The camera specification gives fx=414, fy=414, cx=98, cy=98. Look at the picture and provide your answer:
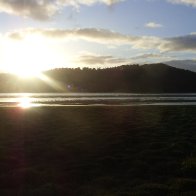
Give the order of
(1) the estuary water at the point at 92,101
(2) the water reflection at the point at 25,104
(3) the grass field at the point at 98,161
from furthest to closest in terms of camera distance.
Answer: (1) the estuary water at the point at 92,101 → (2) the water reflection at the point at 25,104 → (3) the grass field at the point at 98,161

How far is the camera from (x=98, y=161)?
23.2 meters

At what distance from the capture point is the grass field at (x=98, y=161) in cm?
1784

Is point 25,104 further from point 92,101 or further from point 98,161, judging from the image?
point 98,161

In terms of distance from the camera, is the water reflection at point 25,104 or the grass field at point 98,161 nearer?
the grass field at point 98,161

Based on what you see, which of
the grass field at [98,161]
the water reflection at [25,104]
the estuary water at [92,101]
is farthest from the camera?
the estuary water at [92,101]

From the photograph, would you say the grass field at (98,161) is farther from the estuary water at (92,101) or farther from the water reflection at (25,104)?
the estuary water at (92,101)

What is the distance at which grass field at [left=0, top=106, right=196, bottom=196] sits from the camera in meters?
17.8

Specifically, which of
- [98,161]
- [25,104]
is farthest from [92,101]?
[98,161]

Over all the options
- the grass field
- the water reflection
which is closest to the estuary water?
the water reflection

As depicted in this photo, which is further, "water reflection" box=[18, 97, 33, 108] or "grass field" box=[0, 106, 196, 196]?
"water reflection" box=[18, 97, 33, 108]

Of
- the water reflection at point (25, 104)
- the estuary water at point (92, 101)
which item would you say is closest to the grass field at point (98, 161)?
the water reflection at point (25, 104)

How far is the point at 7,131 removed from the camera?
117 ft

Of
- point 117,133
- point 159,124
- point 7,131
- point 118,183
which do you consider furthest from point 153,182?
point 159,124

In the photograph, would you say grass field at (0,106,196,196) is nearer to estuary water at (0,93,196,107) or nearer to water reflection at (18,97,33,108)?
water reflection at (18,97,33,108)
